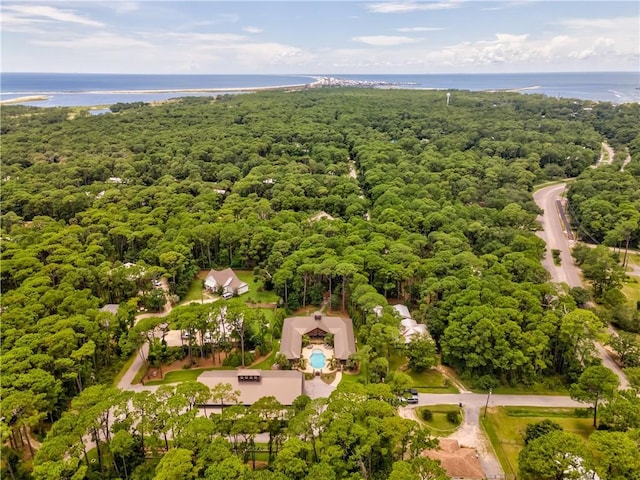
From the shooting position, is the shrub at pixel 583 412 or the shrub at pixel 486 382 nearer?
the shrub at pixel 583 412

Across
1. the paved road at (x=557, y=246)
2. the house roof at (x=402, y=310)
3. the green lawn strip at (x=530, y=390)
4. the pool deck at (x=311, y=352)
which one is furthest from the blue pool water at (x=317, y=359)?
the paved road at (x=557, y=246)

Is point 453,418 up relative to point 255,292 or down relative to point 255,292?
down

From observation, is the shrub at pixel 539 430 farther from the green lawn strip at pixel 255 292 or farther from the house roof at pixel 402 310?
the green lawn strip at pixel 255 292

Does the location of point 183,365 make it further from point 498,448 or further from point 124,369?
point 498,448

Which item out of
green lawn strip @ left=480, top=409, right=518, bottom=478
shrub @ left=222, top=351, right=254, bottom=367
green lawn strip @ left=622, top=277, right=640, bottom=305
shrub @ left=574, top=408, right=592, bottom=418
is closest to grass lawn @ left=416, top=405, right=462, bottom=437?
green lawn strip @ left=480, top=409, right=518, bottom=478

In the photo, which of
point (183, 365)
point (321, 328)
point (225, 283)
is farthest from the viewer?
point (225, 283)

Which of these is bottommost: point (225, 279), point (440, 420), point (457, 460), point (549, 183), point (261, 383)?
point (440, 420)

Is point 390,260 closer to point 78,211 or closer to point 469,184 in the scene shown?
point 469,184

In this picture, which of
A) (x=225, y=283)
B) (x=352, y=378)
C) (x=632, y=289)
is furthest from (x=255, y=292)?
(x=632, y=289)
